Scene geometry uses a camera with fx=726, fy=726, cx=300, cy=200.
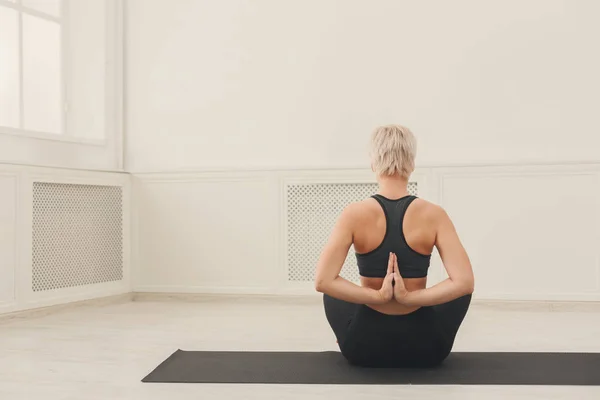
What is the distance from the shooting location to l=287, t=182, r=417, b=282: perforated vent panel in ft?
15.1

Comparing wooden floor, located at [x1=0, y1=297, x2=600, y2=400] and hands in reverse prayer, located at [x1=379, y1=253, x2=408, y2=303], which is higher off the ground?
hands in reverse prayer, located at [x1=379, y1=253, x2=408, y2=303]

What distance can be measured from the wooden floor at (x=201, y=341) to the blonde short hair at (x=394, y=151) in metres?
0.71

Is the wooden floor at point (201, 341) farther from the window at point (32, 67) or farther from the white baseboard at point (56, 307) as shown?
the window at point (32, 67)

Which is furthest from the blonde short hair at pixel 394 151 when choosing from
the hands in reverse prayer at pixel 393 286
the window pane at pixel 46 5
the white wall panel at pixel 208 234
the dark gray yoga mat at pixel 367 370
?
the window pane at pixel 46 5

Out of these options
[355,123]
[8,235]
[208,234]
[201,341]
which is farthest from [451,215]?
[8,235]

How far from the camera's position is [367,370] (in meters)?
2.48

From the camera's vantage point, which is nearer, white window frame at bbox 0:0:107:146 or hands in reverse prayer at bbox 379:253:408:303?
hands in reverse prayer at bbox 379:253:408:303

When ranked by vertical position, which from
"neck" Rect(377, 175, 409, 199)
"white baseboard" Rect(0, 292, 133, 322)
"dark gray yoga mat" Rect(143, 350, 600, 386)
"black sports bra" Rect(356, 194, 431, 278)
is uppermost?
"neck" Rect(377, 175, 409, 199)

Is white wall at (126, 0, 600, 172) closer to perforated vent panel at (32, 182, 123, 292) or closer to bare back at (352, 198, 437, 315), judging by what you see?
perforated vent panel at (32, 182, 123, 292)

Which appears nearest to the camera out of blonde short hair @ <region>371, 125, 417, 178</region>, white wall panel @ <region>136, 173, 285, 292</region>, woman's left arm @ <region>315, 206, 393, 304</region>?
woman's left arm @ <region>315, 206, 393, 304</region>

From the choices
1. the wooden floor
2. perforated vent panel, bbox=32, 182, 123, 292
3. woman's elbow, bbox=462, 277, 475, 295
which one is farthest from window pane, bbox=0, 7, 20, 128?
woman's elbow, bbox=462, 277, 475, 295

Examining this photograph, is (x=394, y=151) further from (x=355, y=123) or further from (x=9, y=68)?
(x=9, y=68)

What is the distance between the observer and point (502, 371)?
2.47m

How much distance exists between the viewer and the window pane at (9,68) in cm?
423
